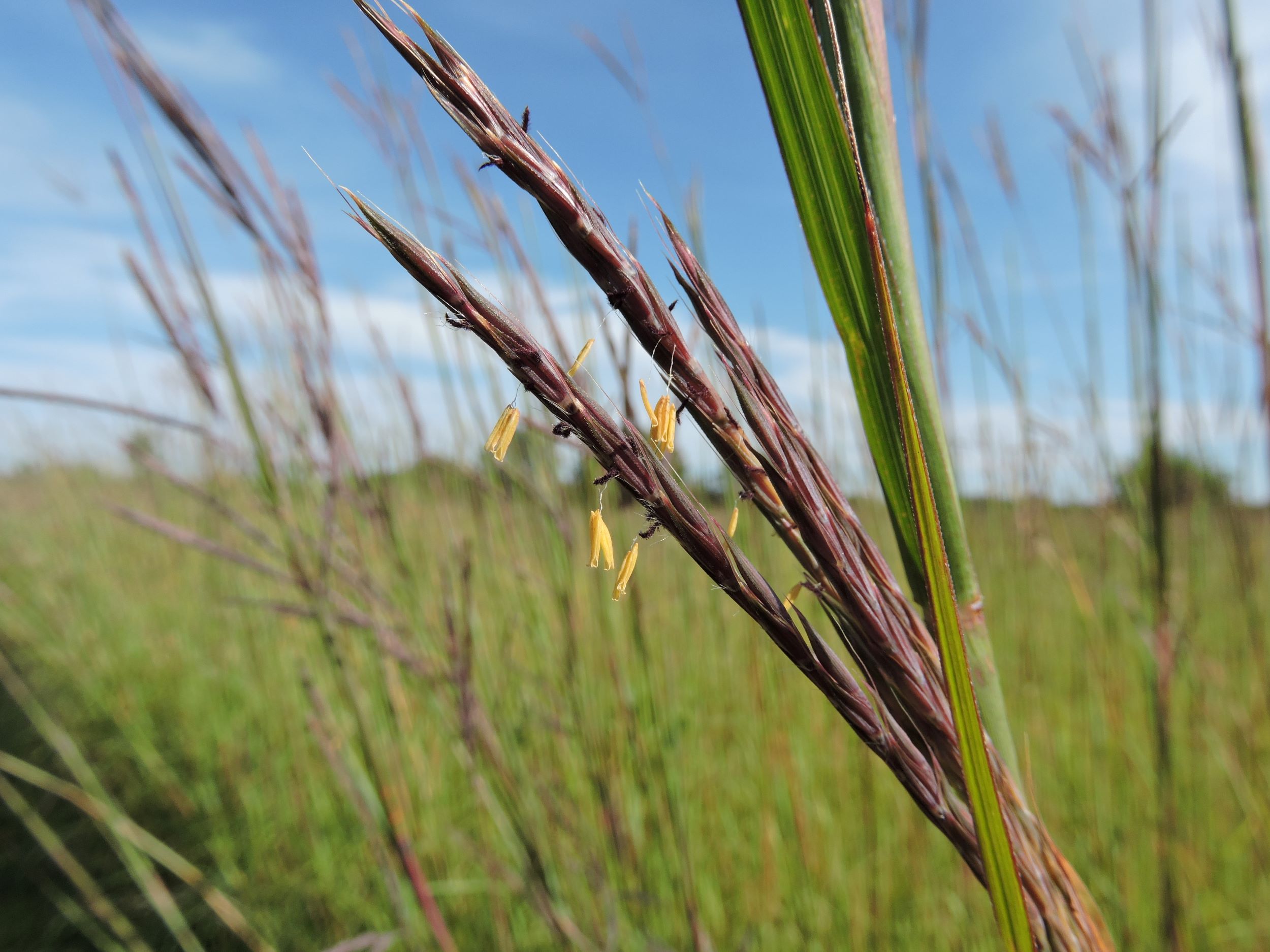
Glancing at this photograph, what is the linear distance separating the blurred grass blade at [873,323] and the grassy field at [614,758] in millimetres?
127

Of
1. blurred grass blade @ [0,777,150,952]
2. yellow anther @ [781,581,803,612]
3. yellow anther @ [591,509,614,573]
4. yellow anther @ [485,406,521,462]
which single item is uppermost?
yellow anther @ [485,406,521,462]

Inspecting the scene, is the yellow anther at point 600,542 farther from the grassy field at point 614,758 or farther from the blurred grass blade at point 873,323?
the grassy field at point 614,758

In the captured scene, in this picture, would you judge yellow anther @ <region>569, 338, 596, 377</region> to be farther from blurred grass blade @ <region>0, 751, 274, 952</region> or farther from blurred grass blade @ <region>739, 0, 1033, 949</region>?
blurred grass blade @ <region>0, 751, 274, 952</region>

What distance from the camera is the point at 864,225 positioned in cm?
29

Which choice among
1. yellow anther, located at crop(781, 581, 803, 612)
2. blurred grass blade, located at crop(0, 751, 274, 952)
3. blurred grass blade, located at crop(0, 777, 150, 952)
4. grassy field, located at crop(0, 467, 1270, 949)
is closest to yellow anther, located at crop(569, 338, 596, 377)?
yellow anther, located at crop(781, 581, 803, 612)

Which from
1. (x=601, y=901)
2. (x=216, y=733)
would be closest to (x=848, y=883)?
(x=601, y=901)

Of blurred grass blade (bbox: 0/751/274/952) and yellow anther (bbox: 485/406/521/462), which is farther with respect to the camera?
blurred grass blade (bbox: 0/751/274/952)

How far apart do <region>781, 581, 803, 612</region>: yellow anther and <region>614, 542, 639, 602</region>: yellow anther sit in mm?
72

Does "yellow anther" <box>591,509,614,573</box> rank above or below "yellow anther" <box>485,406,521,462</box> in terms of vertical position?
below

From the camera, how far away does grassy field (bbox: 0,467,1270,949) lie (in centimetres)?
103

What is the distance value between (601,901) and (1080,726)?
1580mm

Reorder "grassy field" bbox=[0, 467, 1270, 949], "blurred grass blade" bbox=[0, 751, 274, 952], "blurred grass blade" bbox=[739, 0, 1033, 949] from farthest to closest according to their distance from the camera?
"blurred grass blade" bbox=[0, 751, 274, 952] < "grassy field" bbox=[0, 467, 1270, 949] < "blurred grass blade" bbox=[739, 0, 1033, 949]

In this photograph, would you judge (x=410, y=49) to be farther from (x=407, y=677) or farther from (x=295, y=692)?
(x=295, y=692)

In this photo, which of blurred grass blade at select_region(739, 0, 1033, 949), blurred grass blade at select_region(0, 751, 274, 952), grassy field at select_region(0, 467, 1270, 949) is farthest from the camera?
blurred grass blade at select_region(0, 751, 274, 952)
